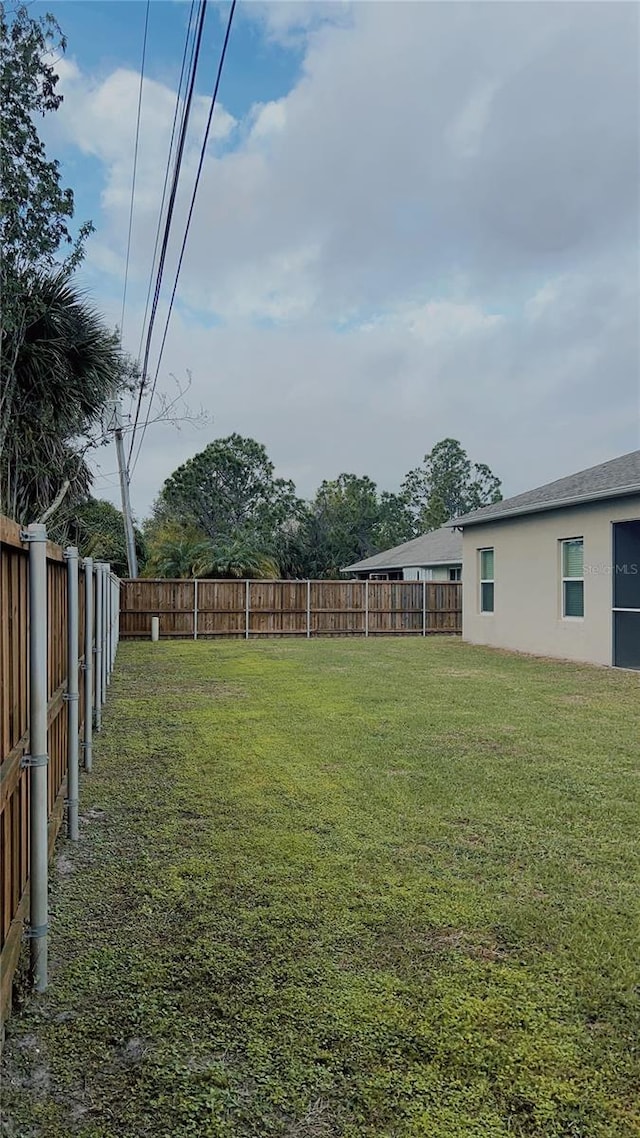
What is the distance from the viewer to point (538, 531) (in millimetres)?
13695

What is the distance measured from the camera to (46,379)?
336 inches

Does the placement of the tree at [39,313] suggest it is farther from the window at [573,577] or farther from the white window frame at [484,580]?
the white window frame at [484,580]

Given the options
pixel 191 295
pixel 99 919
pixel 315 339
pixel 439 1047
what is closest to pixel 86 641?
pixel 99 919

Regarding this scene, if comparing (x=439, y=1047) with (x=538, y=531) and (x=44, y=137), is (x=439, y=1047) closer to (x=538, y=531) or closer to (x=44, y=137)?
(x=44, y=137)

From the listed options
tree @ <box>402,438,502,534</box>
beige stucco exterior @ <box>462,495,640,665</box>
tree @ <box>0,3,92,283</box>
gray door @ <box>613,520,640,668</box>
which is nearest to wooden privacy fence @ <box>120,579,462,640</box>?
beige stucco exterior @ <box>462,495,640,665</box>

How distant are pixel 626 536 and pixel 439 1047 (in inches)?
417

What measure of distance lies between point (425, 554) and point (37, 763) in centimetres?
2506

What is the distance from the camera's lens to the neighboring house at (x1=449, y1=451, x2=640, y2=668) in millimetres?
11523

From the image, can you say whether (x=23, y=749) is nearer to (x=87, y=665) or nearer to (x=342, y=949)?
(x=342, y=949)

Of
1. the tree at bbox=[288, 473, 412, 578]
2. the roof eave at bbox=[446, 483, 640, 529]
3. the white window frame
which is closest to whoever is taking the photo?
the roof eave at bbox=[446, 483, 640, 529]

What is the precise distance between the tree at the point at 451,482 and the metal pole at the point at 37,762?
159ft

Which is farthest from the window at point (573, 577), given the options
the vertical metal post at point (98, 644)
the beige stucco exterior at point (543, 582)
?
the vertical metal post at point (98, 644)

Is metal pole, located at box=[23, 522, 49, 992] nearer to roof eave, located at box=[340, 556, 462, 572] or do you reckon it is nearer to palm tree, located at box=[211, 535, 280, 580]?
palm tree, located at box=[211, 535, 280, 580]

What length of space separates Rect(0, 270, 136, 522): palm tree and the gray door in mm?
7824
